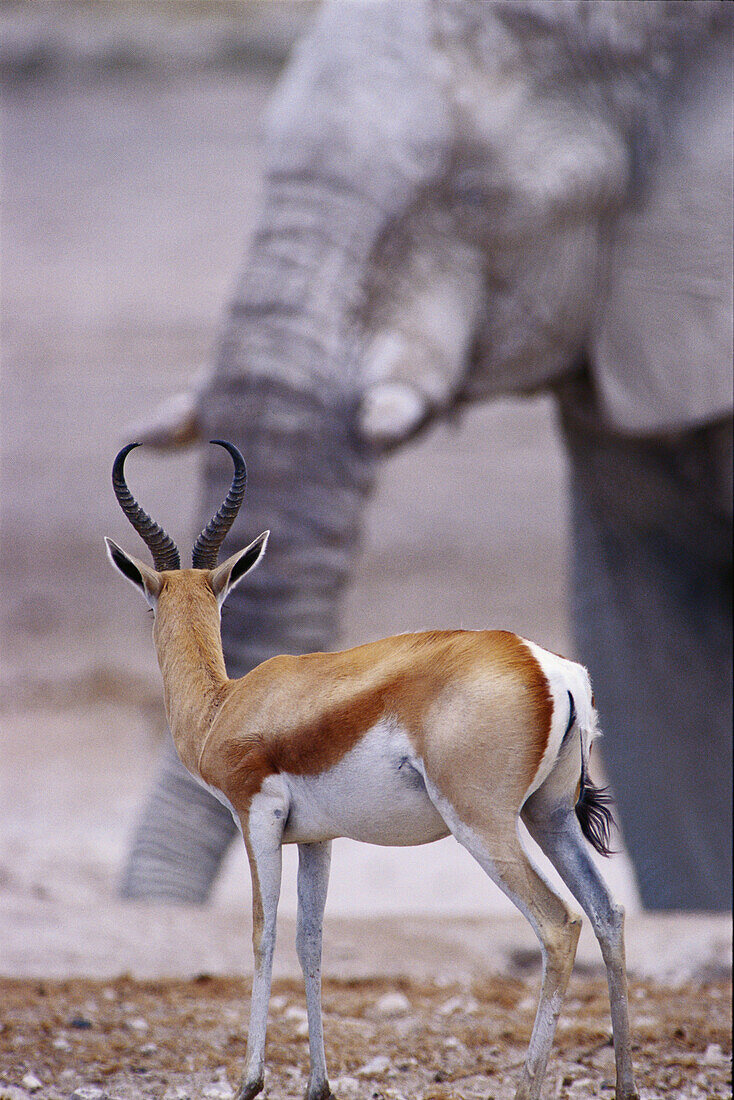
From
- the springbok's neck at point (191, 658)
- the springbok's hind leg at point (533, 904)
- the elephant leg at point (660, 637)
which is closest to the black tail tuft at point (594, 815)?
the springbok's hind leg at point (533, 904)

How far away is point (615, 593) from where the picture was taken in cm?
295

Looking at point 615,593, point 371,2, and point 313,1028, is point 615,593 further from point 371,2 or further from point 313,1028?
point 313,1028

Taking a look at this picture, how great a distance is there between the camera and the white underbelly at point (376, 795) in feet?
4.10

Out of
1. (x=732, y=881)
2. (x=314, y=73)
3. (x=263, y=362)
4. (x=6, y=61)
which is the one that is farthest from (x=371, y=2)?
(x=6, y=61)

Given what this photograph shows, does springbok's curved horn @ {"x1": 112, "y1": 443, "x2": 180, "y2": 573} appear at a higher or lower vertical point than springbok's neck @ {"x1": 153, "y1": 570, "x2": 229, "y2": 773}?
higher

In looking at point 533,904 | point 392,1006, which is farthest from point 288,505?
point 533,904

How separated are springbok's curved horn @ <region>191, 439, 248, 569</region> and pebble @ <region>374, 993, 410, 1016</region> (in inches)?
34.1

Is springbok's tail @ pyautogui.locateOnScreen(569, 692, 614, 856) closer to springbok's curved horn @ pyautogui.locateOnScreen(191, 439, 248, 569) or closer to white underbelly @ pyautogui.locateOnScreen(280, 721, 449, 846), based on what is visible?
white underbelly @ pyautogui.locateOnScreen(280, 721, 449, 846)

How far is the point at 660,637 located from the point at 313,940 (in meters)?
1.57

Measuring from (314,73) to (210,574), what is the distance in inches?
51.0

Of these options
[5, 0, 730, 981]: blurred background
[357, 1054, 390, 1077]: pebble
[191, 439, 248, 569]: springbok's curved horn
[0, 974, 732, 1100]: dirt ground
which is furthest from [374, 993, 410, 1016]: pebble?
[5, 0, 730, 981]: blurred background

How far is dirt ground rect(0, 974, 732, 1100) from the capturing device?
160 cm

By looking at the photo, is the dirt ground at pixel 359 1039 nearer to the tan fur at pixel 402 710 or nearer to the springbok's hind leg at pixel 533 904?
the springbok's hind leg at pixel 533 904

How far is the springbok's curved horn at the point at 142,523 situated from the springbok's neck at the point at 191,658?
0.03 meters
